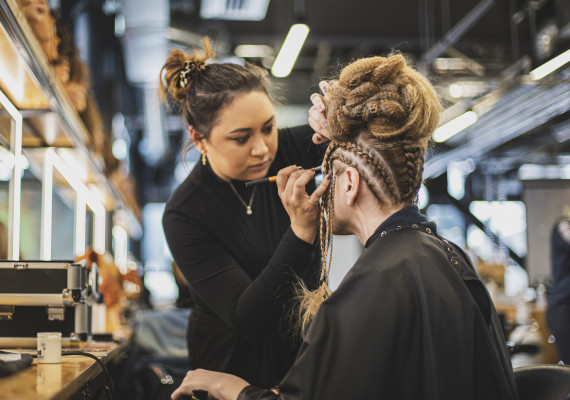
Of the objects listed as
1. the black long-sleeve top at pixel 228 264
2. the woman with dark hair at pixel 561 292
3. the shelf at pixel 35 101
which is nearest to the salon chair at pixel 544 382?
the black long-sleeve top at pixel 228 264

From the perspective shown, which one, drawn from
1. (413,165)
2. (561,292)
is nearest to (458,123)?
(561,292)

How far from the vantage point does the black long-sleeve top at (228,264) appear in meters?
1.66

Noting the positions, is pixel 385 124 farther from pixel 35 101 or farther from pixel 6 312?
pixel 35 101

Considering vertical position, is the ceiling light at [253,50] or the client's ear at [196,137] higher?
the ceiling light at [253,50]

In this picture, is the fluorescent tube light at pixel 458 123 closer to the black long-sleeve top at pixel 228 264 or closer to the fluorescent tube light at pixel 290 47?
the fluorescent tube light at pixel 290 47

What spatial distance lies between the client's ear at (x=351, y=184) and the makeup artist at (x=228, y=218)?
1.32 ft

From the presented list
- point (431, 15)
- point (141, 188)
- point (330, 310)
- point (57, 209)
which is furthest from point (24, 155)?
point (141, 188)

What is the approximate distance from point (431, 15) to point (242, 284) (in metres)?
7.23

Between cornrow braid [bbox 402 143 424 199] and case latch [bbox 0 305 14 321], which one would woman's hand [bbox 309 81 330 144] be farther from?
case latch [bbox 0 305 14 321]

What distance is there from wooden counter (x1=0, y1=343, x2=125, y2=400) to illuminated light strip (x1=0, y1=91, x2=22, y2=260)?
1.06 m

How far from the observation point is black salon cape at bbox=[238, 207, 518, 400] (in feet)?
3.36

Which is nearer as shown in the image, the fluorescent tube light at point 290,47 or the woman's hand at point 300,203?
the woman's hand at point 300,203

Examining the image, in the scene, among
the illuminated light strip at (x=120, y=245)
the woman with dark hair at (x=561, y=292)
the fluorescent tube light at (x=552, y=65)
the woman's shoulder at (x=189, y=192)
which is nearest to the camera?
the woman's shoulder at (x=189, y=192)

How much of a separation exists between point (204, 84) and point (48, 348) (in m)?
0.87
